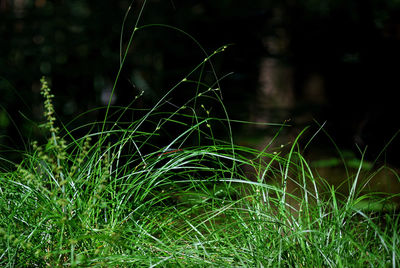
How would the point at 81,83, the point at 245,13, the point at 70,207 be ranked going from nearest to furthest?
1. the point at 70,207
2. the point at 245,13
3. the point at 81,83

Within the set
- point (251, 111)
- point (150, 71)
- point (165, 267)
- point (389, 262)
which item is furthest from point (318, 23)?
point (165, 267)

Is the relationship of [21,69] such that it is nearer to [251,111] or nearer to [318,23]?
[251,111]

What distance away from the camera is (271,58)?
2584 mm

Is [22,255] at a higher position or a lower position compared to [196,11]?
lower

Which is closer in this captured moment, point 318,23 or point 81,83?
point 318,23

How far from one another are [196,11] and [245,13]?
268 millimetres

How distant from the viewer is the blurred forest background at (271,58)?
8.32 feet

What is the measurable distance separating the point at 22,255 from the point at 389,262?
3.18 feet

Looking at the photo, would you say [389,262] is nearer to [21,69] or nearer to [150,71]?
[150,71]

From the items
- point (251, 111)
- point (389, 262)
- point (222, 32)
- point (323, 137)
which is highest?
point (222, 32)

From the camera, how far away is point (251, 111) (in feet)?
8.55

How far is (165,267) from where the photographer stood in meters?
1.20

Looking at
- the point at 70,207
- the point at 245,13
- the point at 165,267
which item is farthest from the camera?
the point at 245,13

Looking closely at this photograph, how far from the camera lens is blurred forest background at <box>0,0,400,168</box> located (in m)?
2.54
